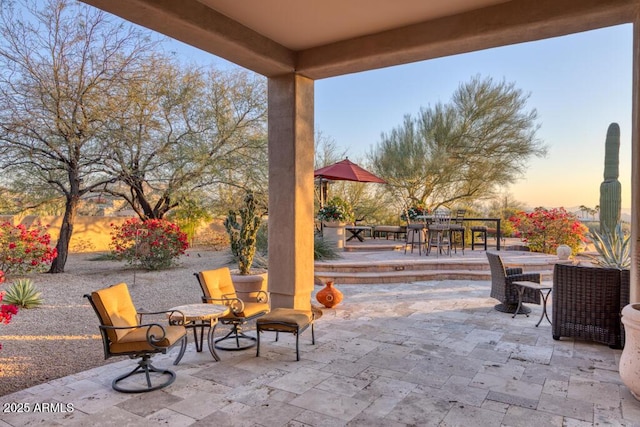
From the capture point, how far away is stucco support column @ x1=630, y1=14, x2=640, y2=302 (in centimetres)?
325

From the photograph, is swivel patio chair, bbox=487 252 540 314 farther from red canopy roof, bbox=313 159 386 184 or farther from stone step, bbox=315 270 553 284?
→ red canopy roof, bbox=313 159 386 184

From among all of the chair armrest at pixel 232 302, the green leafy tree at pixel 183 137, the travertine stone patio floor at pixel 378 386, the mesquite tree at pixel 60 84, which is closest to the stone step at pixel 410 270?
the travertine stone patio floor at pixel 378 386

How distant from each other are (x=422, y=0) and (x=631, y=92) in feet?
6.58

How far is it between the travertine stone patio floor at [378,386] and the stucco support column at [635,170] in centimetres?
84

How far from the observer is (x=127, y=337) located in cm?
297

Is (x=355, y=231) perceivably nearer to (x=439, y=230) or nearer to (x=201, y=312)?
(x=439, y=230)

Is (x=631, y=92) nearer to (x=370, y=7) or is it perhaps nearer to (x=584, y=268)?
(x=584, y=268)

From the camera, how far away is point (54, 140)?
742 cm

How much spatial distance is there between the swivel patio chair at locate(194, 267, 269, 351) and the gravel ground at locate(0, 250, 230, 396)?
3.16 feet

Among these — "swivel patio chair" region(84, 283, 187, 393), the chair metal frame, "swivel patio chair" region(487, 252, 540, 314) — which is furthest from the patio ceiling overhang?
the chair metal frame

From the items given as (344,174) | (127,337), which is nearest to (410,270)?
(344,174)

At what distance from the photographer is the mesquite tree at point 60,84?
23.1ft

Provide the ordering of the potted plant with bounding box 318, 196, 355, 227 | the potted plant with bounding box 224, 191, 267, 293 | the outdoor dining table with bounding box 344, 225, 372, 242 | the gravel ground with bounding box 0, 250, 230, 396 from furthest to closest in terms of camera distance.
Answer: the outdoor dining table with bounding box 344, 225, 372, 242
the potted plant with bounding box 318, 196, 355, 227
the potted plant with bounding box 224, 191, 267, 293
the gravel ground with bounding box 0, 250, 230, 396

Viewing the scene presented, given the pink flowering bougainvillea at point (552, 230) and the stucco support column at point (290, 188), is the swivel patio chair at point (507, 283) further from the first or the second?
the pink flowering bougainvillea at point (552, 230)
